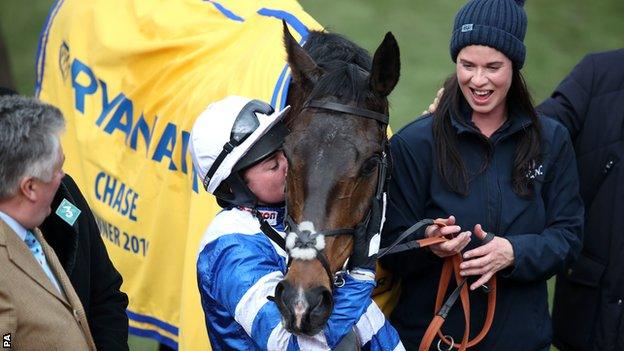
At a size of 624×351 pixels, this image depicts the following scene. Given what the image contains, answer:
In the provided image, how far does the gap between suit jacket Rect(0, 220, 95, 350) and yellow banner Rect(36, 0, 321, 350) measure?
3.45 ft

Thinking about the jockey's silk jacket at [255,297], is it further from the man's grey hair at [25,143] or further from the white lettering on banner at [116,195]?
the white lettering on banner at [116,195]

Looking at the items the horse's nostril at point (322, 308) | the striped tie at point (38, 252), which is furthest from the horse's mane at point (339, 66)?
the striped tie at point (38, 252)

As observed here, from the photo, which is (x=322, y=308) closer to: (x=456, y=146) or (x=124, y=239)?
(x=456, y=146)

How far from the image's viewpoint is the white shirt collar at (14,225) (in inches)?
119

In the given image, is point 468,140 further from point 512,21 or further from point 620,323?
point 620,323

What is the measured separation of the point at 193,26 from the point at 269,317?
88.0 inches

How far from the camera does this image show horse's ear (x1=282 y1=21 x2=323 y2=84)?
11.1 ft

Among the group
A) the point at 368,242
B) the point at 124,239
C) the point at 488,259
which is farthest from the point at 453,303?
the point at 124,239

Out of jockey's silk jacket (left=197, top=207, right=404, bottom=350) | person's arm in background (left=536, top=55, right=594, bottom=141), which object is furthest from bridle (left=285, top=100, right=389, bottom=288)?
person's arm in background (left=536, top=55, right=594, bottom=141)

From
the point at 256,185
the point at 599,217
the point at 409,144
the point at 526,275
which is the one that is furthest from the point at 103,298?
the point at 599,217

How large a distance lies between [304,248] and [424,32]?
7433 mm

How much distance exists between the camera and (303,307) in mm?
2850

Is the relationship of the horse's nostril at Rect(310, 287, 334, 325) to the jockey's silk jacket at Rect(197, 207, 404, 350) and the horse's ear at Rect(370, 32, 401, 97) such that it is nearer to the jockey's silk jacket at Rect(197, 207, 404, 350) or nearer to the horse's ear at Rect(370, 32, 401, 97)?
the jockey's silk jacket at Rect(197, 207, 404, 350)

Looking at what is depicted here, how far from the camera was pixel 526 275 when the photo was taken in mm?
3494
